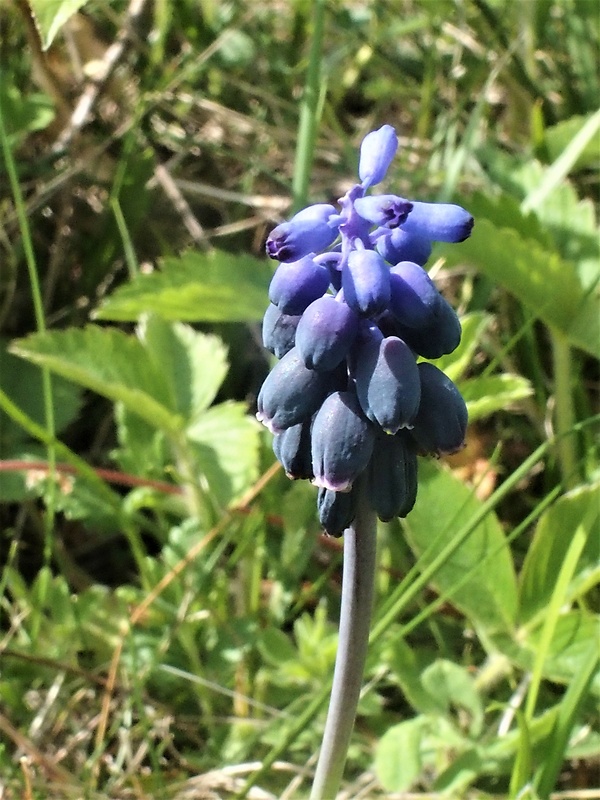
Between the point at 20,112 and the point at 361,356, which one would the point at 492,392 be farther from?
the point at 20,112

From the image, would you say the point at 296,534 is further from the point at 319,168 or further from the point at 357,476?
the point at 319,168

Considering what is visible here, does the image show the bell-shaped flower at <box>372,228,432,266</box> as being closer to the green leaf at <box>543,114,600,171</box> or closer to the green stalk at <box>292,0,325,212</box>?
the green stalk at <box>292,0,325,212</box>

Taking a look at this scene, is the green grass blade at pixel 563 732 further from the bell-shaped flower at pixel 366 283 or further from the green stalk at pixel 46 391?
the green stalk at pixel 46 391

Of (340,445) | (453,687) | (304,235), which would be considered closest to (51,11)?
(304,235)

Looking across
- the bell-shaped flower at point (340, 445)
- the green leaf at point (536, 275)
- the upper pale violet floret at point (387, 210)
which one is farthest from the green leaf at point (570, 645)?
the upper pale violet floret at point (387, 210)

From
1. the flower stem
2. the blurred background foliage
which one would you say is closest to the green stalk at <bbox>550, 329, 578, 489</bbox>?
the blurred background foliage

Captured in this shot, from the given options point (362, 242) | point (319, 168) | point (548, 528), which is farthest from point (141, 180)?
point (362, 242)

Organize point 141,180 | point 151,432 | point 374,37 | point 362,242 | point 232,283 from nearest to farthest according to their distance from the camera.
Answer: point 362,242
point 232,283
point 151,432
point 141,180
point 374,37
